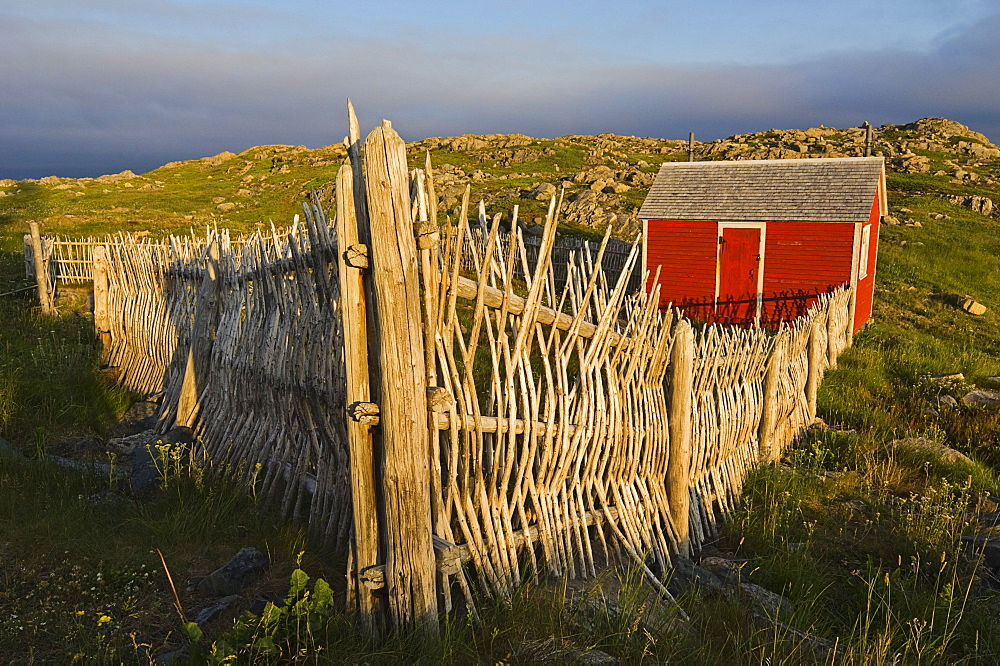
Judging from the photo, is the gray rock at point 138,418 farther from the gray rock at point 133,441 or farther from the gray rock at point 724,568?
the gray rock at point 724,568

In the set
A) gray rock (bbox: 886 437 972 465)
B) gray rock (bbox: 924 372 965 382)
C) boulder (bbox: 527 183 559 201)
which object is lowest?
gray rock (bbox: 924 372 965 382)

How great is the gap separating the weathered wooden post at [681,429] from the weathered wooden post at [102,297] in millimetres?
7727

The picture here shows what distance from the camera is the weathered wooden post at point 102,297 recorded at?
355 inches

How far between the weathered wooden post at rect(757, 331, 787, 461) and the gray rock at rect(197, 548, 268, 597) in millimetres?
4745

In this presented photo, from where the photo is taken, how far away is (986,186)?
44250 millimetres

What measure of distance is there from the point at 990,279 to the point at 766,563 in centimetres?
2090

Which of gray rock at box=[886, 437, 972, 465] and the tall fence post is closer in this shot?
the tall fence post

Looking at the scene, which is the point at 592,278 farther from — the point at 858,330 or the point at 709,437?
the point at 858,330

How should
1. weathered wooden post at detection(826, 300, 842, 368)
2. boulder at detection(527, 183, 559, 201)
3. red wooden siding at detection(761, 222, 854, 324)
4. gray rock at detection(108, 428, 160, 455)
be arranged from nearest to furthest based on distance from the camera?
gray rock at detection(108, 428, 160, 455) → weathered wooden post at detection(826, 300, 842, 368) → red wooden siding at detection(761, 222, 854, 324) → boulder at detection(527, 183, 559, 201)

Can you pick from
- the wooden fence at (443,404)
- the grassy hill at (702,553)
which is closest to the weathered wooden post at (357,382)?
the wooden fence at (443,404)

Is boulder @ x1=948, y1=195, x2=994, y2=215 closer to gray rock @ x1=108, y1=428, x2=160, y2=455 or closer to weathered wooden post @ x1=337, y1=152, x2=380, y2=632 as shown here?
gray rock @ x1=108, y1=428, x2=160, y2=455

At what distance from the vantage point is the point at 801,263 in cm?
1571

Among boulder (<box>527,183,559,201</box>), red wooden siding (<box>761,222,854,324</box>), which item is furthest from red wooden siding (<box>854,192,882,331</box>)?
boulder (<box>527,183,559,201</box>)

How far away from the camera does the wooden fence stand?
3113mm
